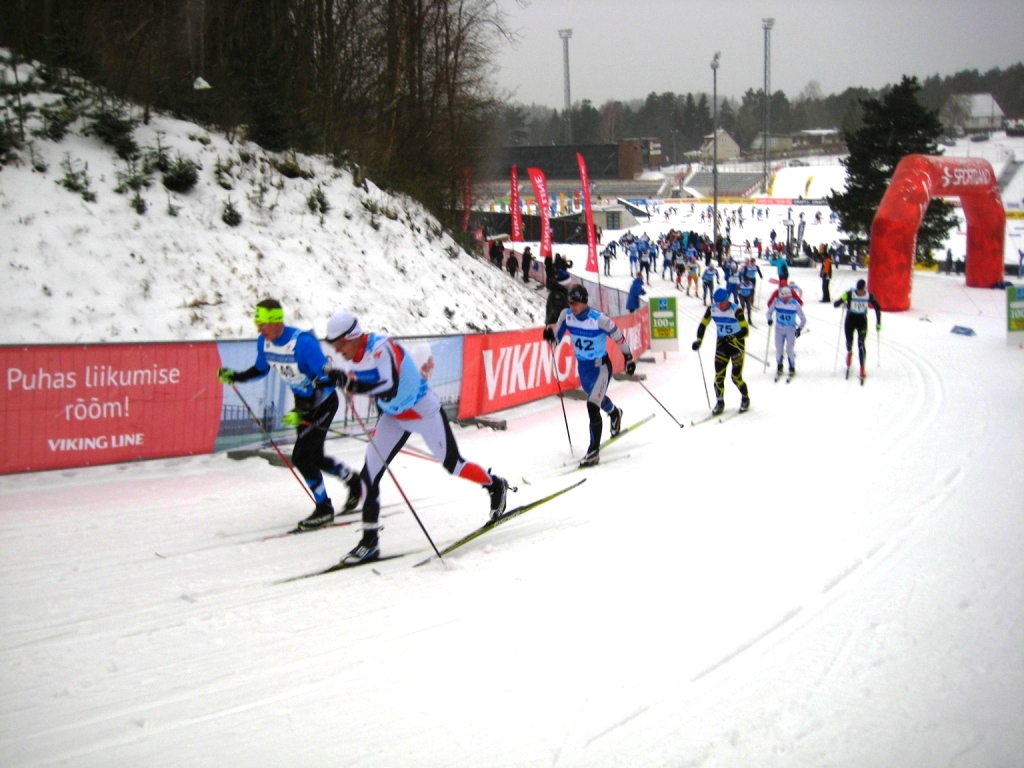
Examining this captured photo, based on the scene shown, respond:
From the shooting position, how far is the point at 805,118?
15612cm

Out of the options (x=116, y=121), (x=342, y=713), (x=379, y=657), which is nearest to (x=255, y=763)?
(x=342, y=713)

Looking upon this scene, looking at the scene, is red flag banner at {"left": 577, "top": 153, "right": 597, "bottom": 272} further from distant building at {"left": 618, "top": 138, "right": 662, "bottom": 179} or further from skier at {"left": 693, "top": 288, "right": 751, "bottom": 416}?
distant building at {"left": 618, "top": 138, "right": 662, "bottom": 179}

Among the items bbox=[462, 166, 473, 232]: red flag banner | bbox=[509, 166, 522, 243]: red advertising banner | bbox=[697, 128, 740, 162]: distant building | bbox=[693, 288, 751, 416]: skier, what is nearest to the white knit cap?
bbox=[693, 288, 751, 416]: skier

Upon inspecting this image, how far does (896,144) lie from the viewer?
3906cm

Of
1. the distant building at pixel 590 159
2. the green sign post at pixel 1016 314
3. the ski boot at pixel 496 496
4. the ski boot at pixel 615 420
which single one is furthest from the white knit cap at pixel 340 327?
the distant building at pixel 590 159

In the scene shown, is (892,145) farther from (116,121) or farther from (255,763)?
(255,763)

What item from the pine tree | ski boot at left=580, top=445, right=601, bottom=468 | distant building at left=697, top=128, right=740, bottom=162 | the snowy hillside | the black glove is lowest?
ski boot at left=580, top=445, right=601, bottom=468

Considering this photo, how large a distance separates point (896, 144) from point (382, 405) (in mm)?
40342

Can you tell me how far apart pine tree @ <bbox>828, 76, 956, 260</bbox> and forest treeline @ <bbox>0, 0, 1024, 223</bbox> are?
62.7ft

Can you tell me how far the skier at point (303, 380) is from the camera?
Result: 264 inches

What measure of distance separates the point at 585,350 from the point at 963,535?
15.5ft

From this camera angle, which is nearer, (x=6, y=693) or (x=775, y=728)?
(x=775, y=728)

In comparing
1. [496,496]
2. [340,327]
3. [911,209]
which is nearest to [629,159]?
[911,209]

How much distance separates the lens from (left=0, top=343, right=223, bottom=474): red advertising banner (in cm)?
820
